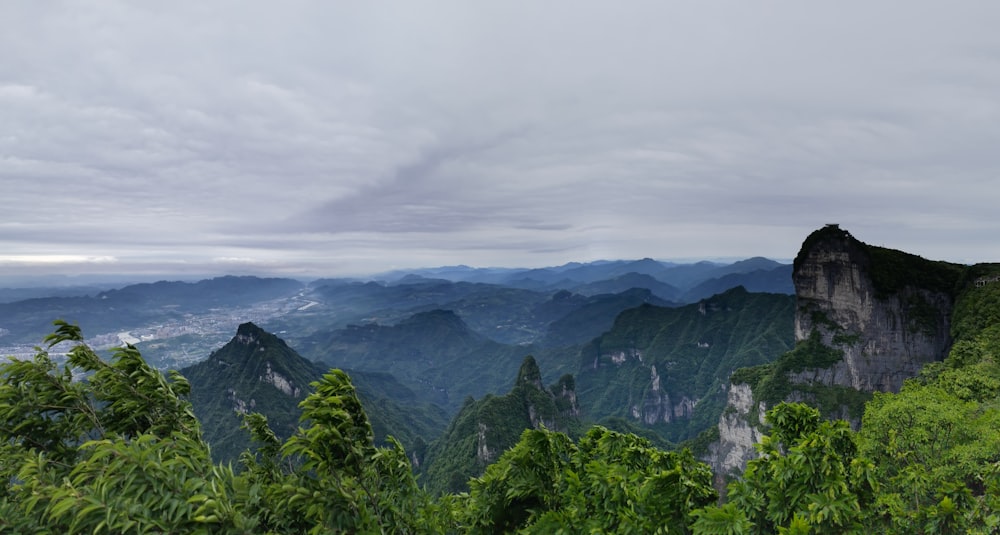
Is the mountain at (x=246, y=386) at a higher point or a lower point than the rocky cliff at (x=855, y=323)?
lower

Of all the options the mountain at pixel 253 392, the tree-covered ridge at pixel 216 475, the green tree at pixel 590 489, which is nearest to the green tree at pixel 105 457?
the tree-covered ridge at pixel 216 475

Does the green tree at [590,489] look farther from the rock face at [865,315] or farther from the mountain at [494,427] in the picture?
the mountain at [494,427]

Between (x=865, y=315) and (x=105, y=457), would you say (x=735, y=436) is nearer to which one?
(x=865, y=315)

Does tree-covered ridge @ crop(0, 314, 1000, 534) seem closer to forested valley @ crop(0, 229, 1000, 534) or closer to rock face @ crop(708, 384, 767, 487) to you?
forested valley @ crop(0, 229, 1000, 534)

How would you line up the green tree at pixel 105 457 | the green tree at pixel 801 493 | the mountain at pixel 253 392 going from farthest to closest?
the mountain at pixel 253 392
the green tree at pixel 801 493
the green tree at pixel 105 457

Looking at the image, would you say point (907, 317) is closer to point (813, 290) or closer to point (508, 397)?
point (813, 290)

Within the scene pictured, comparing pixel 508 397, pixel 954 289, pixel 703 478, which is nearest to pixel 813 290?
pixel 954 289

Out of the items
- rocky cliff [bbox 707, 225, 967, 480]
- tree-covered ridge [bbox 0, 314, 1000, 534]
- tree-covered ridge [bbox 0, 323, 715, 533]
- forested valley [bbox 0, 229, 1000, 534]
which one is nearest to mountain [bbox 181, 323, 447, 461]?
rocky cliff [bbox 707, 225, 967, 480]
